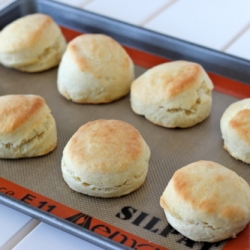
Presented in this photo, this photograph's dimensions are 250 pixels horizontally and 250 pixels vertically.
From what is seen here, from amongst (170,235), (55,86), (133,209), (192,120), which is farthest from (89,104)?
(170,235)

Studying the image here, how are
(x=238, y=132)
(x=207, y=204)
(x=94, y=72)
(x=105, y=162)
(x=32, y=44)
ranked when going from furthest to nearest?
(x=32, y=44), (x=94, y=72), (x=238, y=132), (x=105, y=162), (x=207, y=204)

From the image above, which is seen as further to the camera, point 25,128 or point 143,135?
point 143,135

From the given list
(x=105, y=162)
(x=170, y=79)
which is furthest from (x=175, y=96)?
(x=105, y=162)

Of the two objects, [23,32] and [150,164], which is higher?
[23,32]

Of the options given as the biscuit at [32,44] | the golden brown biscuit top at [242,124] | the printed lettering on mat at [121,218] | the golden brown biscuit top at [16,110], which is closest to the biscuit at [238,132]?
the golden brown biscuit top at [242,124]

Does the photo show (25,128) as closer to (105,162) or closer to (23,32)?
(105,162)

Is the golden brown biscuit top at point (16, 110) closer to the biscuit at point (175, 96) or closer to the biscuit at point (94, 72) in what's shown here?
the biscuit at point (94, 72)
